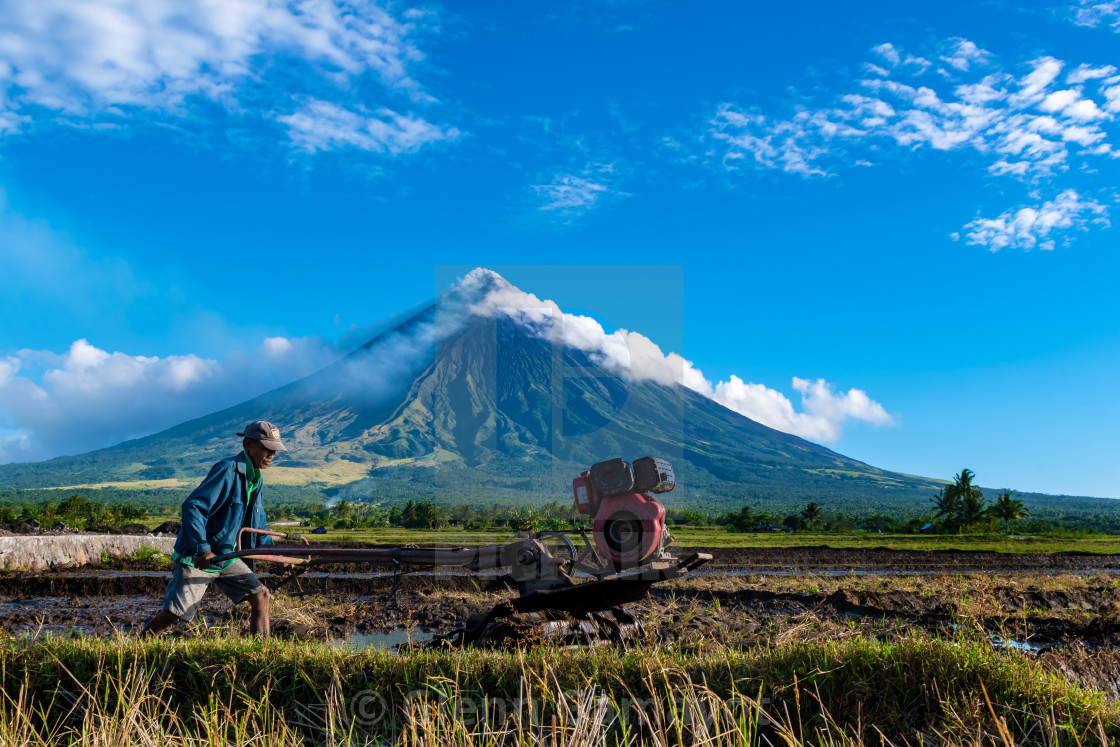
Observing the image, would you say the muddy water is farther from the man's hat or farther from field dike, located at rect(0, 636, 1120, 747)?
the man's hat

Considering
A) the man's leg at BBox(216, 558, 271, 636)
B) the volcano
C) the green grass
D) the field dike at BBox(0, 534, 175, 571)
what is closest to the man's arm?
the man's leg at BBox(216, 558, 271, 636)

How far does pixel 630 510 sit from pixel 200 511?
328 centimetres

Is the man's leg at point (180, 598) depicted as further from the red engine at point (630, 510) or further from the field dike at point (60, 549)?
the field dike at point (60, 549)

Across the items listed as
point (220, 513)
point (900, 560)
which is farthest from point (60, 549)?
point (900, 560)

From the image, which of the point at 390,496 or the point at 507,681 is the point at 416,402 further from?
the point at 507,681

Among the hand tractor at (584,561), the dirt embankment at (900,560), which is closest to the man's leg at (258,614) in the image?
the hand tractor at (584,561)

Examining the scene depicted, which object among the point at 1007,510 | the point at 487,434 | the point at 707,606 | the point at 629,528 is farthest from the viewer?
the point at 487,434

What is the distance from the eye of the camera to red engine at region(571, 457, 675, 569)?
5.93 metres

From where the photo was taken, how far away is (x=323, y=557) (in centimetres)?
562

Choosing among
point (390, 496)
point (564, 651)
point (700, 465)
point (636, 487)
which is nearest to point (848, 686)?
point (564, 651)

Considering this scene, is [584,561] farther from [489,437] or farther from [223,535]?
[489,437]

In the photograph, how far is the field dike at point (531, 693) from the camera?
3.61 m

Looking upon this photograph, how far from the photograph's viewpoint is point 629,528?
602cm

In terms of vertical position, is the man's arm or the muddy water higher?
the man's arm
